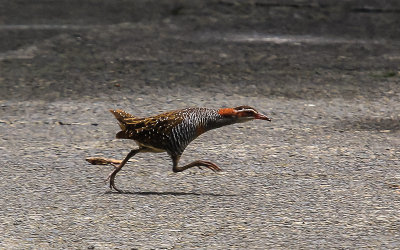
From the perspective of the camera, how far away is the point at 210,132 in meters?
6.89

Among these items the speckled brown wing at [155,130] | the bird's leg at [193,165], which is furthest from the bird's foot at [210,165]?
the speckled brown wing at [155,130]

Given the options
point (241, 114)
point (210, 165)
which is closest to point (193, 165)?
point (210, 165)

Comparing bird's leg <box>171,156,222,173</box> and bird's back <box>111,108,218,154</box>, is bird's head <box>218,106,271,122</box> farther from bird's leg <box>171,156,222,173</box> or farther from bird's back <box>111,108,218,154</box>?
bird's leg <box>171,156,222,173</box>

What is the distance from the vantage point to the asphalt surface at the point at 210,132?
4.78 meters

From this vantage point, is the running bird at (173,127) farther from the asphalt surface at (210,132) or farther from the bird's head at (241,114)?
the asphalt surface at (210,132)

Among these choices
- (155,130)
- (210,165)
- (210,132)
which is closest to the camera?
(155,130)

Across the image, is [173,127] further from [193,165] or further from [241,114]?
[241,114]

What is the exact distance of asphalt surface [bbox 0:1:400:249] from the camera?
188 inches

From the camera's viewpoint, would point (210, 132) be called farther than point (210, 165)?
Yes

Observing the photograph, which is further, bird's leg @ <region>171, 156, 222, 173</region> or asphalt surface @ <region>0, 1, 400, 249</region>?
bird's leg @ <region>171, 156, 222, 173</region>

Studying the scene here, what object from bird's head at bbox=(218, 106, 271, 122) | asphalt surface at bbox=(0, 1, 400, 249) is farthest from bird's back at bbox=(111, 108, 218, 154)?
asphalt surface at bbox=(0, 1, 400, 249)

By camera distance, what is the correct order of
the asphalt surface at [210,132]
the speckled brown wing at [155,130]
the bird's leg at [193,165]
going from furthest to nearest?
the bird's leg at [193,165] → the speckled brown wing at [155,130] → the asphalt surface at [210,132]

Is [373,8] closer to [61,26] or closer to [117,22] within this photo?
[117,22]

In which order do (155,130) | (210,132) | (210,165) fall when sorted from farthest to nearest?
(210,132) → (210,165) → (155,130)
